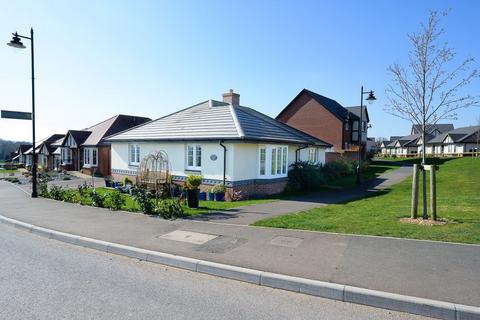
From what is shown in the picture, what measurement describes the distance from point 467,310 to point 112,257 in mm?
6318

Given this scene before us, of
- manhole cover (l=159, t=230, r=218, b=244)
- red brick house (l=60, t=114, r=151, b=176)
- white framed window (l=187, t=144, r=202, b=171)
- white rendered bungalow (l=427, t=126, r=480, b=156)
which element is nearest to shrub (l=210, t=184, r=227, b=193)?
white framed window (l=187, t=144, r=202, b=171)

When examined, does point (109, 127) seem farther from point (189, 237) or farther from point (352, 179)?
point (189, 237)

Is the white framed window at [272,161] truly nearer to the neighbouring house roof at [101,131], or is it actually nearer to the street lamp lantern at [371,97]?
the street lamp lantern at [371,97]

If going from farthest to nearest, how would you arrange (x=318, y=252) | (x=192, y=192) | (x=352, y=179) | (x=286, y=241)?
(x=352, y=179)
(x=192, y=192)
(x=286, y=241)
(x=318, y=252)

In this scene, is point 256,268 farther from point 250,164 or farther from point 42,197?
point 42,197

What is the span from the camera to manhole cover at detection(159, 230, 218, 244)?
7.62 m

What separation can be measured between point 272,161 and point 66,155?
31066mm

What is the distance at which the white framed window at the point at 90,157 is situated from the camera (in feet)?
113

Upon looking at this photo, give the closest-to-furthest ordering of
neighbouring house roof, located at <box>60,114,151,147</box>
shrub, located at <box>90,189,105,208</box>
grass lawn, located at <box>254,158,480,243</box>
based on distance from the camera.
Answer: grass lawn, located at <box>254,158,480,243</box> → shrub, located at <box>90,189,105,208</box> → neighbouring house roof, located at <box>60,114,151,147</box>

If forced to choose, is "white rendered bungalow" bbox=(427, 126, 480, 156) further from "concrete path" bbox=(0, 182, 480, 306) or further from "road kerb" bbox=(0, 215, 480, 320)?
"road kerb" bbox=(0, 215, 480, 320)

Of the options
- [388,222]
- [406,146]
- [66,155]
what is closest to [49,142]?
[66,155]

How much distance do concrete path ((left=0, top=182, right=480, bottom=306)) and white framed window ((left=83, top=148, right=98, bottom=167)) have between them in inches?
1025

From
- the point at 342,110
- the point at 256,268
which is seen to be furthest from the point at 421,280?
the point at 342,110

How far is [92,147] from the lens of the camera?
3428 centimetres
